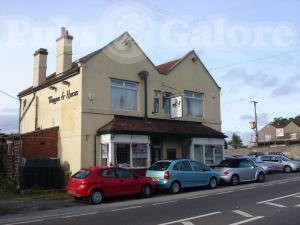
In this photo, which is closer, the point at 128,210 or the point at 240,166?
the point at 128,210

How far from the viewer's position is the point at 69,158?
77.0 feet

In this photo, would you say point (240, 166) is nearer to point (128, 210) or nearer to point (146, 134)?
point (146, 134)

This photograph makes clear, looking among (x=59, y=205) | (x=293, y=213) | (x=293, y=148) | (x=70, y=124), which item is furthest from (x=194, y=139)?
(x=293, y=148)

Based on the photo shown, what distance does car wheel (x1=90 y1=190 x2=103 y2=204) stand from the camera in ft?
53.3

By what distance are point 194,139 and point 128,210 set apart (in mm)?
13692

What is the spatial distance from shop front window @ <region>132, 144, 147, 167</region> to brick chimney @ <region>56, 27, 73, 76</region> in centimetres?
687

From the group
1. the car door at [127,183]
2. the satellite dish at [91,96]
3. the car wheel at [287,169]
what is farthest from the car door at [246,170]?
the car wheel at [287,169]

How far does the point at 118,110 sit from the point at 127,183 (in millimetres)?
7773

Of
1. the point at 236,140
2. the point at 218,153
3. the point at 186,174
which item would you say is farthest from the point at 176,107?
the point at 236,140

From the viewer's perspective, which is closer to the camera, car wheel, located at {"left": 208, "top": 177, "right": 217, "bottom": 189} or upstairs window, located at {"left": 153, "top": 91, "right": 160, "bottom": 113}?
car wheel, located at {"left": 208, "top": 177, "right": 217, "bottom": 189}

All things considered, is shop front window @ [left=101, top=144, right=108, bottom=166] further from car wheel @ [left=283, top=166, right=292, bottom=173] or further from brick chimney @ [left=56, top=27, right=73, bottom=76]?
car wheel @ [left=283, top=166, right=292, bottom=173]

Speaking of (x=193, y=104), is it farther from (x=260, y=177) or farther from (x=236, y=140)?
(x=236, y=140)

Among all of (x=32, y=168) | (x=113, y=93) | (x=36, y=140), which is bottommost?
(x=32, y=168)

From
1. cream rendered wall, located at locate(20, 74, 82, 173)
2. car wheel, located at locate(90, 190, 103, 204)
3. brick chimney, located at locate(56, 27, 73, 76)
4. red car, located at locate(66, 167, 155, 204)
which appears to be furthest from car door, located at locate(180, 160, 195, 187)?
brick chimney, located at locate(56, 27, 73, 76)
